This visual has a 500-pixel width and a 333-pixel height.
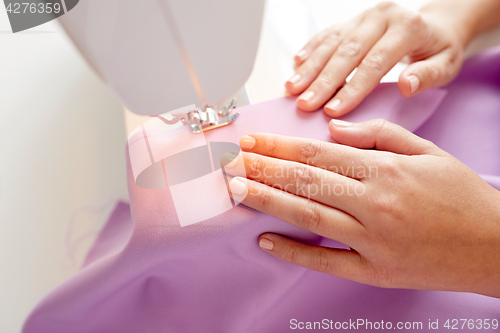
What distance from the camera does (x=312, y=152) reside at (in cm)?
49

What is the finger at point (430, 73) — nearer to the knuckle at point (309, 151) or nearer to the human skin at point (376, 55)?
the human skin at point (376, 55)

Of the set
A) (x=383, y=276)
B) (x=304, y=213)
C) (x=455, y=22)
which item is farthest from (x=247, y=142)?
(x=455, y=22)

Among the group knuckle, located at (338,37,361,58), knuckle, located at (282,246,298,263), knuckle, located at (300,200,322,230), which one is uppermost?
knuckle, located at (338,37,361,58)

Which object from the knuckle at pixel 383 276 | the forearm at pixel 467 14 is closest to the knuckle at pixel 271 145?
the knuckle at pixel 383 276

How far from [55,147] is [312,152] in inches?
22.1

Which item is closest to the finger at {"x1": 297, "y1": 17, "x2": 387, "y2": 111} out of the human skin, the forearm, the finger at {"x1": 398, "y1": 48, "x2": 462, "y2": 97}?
the human skin

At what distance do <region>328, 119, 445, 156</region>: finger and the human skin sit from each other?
8 cm

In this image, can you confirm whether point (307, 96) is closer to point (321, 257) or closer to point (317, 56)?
point (317, 56)

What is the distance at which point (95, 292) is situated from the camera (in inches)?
19.8

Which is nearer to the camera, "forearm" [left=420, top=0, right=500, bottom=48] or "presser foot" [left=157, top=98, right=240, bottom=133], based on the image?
"presser foot" [left=157, top=98, right=240, bottom=133]

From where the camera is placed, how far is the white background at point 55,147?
0.59 meters

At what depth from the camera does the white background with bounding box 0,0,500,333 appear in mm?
588

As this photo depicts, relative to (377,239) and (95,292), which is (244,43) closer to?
(377,239)

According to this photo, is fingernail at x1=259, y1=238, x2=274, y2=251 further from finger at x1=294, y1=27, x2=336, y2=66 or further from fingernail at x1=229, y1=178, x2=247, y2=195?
finger at x1=294, y1=27, x2=336, y2=66
